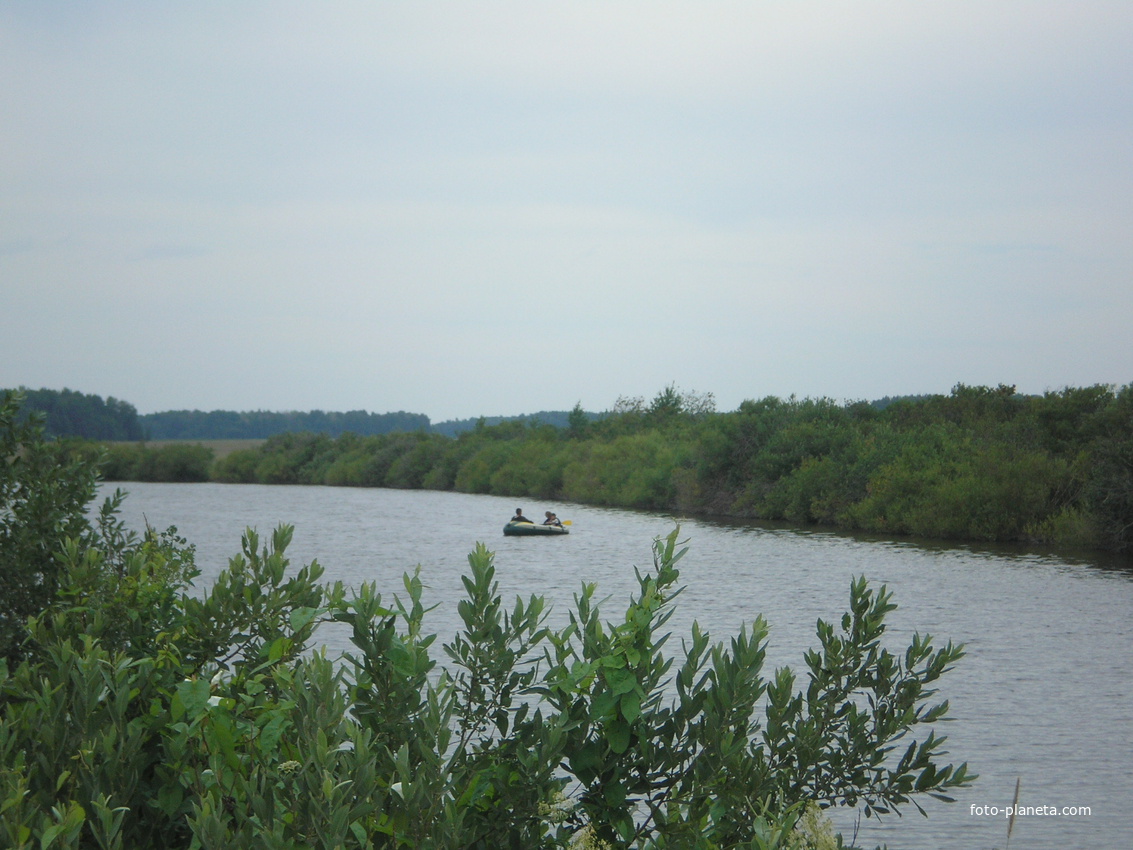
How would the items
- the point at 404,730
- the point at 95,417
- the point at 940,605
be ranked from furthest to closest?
1. the point at 95,417
2. the point at 940,605
3. the point at 404,730

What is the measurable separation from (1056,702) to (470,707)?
1566 cm

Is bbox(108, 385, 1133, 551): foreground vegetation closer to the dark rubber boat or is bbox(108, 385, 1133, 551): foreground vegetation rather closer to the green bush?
the dark rubber boat

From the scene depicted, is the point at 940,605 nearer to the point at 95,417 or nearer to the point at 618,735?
the point at 618,735

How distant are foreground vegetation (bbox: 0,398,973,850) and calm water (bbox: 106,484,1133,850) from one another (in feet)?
12.6

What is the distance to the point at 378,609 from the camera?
3.89 m

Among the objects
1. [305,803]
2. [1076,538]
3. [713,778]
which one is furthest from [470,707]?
Result: [1076,538]

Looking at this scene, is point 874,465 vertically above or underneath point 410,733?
above

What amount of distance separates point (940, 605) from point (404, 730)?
24832mm

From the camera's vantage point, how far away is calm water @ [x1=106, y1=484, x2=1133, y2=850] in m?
12.2

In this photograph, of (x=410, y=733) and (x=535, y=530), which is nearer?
(x=410, y=733)

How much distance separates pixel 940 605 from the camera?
2622cm

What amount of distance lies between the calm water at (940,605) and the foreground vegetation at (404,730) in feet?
12.6

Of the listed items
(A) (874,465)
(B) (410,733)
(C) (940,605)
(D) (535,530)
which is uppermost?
(A) (874,465)

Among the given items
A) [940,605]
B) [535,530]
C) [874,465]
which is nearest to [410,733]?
[940,605]
